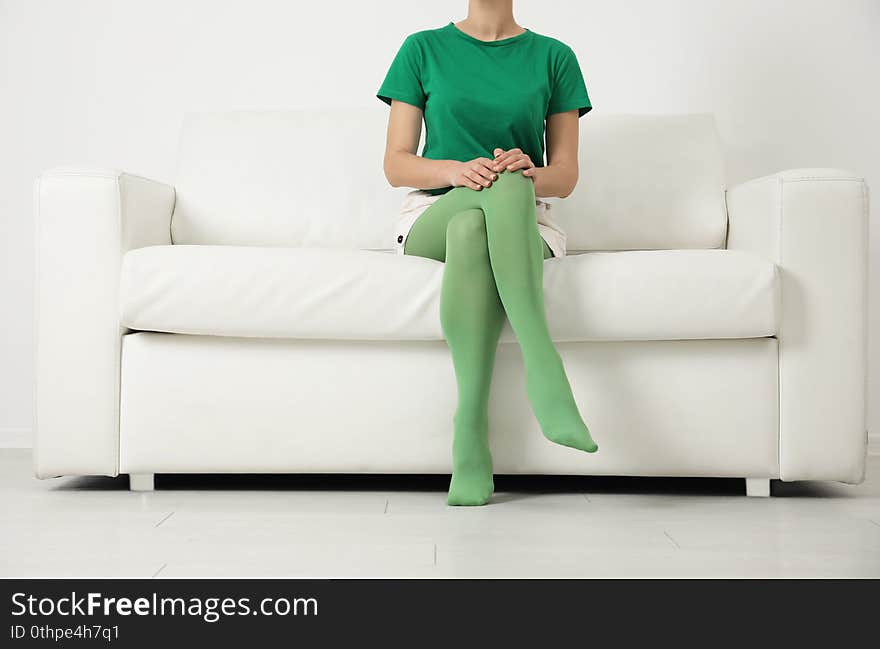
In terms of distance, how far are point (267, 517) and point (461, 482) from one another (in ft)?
1.06

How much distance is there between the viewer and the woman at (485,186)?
55.9 inches

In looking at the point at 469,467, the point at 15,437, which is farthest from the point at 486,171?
the point at 15,437

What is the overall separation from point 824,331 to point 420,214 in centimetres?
78

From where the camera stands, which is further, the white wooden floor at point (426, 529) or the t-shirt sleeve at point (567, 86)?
the t-shirt sleeve at point (567, 86)

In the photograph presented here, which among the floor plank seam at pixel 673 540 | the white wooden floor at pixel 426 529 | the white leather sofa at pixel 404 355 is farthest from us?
the white leather sofa at pixel 404 355

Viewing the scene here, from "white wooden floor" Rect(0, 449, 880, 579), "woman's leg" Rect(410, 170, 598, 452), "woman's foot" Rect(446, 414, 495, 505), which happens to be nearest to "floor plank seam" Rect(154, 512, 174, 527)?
"white wooden floor" Rect(0, 449, 880, 579)

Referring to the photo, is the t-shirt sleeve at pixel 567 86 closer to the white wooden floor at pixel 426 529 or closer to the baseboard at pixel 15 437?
the white wooden floor at pixel 426 529

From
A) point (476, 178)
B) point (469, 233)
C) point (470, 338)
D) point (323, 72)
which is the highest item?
point (323, 72)

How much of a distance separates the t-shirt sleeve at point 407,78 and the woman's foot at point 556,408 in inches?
27.1

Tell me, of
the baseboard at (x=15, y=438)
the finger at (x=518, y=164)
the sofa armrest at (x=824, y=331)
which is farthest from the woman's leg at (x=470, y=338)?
the baseboard at (x=15, y=438)

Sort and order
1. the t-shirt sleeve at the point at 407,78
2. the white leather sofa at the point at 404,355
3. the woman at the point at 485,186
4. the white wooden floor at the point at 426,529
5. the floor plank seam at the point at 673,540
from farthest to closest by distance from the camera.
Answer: the t-shirt sleeve at the point at 407,78 → the white leather sofa at the point at 404,355 → the woman at the point at 485,186 → the floor plank seam at the point at 673,540 → the white wooden floor at the point at 426,529

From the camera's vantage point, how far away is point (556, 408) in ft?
4.54

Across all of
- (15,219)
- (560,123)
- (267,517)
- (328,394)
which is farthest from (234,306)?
(15,219)

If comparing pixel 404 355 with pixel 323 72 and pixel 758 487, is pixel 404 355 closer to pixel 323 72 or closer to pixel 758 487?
pixel 758 487
